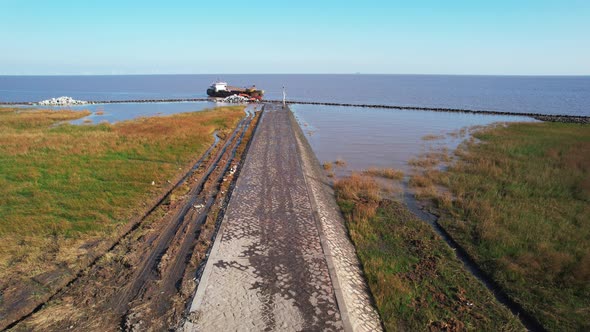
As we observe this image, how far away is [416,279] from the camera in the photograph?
31.2 ft

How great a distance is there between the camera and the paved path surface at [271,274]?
7.14 m

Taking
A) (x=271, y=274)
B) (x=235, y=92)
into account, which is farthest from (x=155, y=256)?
(x=235, y=92)

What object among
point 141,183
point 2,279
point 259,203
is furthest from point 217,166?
point 2,279

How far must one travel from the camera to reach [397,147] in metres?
30.4

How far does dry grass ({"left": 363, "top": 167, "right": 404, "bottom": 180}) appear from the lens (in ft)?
67.2

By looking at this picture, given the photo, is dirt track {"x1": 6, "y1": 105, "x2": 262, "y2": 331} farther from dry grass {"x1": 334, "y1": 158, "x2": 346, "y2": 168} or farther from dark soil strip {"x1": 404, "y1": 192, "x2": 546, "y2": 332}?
dry grass {"x1": 334, "y1": 158, "x2": 346, "y2": 168}

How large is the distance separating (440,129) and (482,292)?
3602 centimetres

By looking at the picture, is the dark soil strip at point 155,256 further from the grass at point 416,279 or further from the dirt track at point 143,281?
the grass at point 416,279

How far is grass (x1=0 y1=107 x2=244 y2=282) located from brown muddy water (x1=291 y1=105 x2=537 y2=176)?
441 inches

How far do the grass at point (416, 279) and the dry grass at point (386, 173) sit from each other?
6.31m

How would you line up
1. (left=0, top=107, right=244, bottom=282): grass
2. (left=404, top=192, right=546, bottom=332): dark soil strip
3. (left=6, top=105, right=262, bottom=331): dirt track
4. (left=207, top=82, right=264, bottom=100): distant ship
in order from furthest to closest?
(left=207, top=82, right=264, bottom=100): distant ship, (left=0, top=107, right=244, bottom=282): grass, (left=404, top=192, right=546, bottom=332): dark soil strip, (left=6, top=105, right=262, bottom=331): dirt track

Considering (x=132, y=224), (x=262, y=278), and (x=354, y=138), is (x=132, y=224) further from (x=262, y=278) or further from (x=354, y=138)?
(x=354, y=138)

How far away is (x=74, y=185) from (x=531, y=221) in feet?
66.8

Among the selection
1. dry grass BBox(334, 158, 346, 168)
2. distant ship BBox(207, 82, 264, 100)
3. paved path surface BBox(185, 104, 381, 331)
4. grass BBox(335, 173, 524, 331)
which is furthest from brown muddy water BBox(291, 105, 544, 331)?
distant ship BBox(207, 82, 264, 100)
